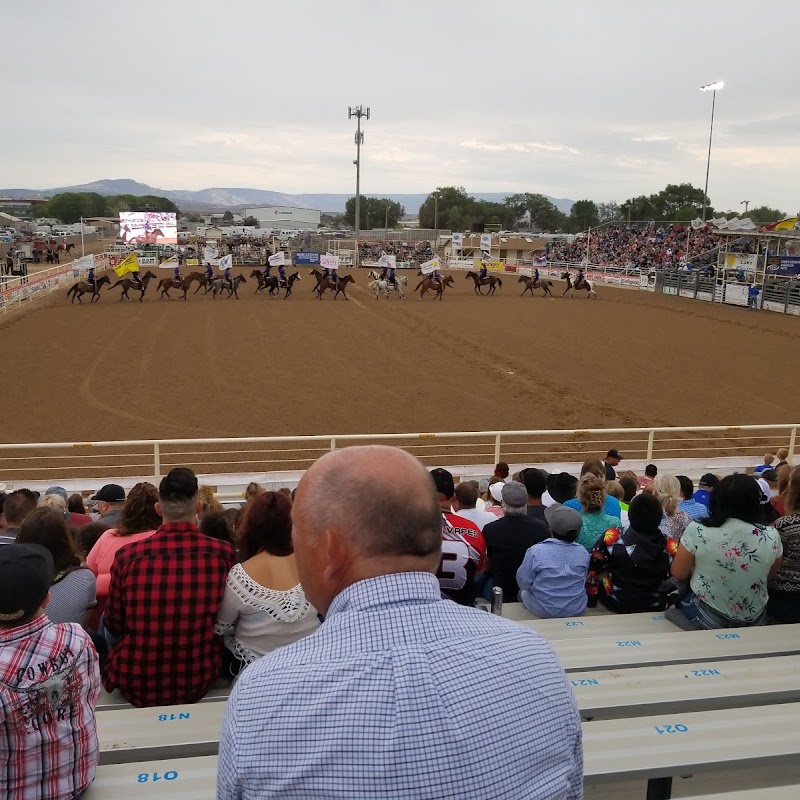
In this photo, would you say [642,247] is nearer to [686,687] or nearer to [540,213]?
[686,687]

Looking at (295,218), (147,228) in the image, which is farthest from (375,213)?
(147,228)

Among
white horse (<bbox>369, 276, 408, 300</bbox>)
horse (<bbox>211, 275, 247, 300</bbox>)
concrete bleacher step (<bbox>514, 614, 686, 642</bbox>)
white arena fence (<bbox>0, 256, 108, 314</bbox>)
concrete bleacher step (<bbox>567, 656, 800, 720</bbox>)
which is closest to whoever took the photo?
concrete bleacher step (<bbox>567, 656, 800, 720</bbox>)

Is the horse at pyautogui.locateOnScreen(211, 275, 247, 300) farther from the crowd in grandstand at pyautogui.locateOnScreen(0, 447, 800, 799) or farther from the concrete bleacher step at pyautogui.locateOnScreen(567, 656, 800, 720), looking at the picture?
the concrete bleacher step at pyautogui.locateOnScreen(567, 656, 800, 720)

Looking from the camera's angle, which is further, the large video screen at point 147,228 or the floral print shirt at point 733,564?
the large video screen at point 147,228

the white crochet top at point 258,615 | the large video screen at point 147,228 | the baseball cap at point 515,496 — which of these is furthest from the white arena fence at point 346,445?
the large video screen at point 147,228

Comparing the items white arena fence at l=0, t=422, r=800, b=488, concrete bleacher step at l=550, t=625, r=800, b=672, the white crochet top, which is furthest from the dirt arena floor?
the white crochet top

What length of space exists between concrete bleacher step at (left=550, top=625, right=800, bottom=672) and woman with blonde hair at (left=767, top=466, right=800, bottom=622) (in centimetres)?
28

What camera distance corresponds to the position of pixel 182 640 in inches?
128

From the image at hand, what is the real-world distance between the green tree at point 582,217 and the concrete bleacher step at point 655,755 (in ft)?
447

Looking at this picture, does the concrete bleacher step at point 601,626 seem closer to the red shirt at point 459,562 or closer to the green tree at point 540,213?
the red shirt at point 459,562

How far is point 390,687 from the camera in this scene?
1307mm

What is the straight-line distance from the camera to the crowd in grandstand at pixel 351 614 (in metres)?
1.31

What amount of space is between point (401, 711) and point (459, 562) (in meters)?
3.08

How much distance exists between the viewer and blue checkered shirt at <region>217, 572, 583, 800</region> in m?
1.28
